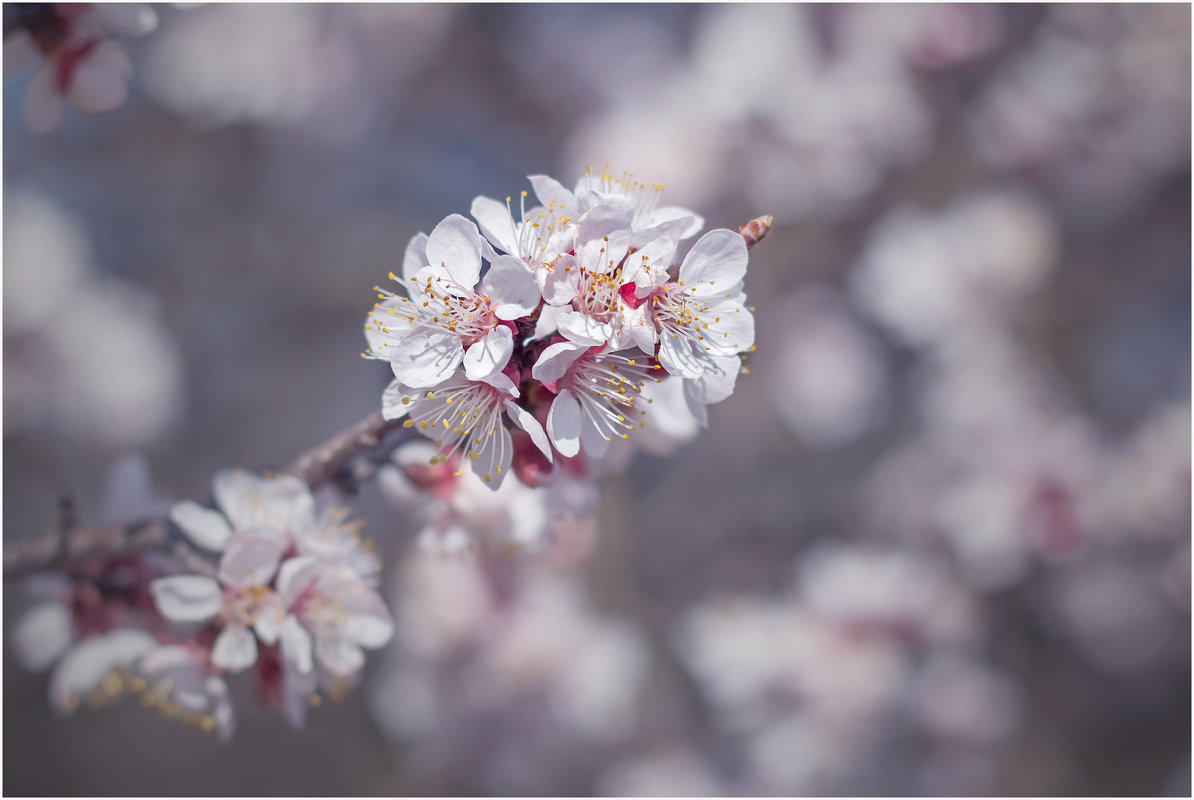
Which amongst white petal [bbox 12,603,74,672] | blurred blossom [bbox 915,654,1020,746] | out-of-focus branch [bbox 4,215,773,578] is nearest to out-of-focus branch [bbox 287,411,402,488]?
out-of-focus branch [bbox 4,215,773,578]

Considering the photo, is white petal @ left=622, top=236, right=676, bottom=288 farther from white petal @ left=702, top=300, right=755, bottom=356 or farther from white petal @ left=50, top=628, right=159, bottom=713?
white petal @ left=50, top=628, right=159, bottom=713

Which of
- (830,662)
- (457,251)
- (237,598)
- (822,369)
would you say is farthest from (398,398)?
(822,369)

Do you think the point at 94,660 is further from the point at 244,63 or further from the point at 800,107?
the point at 800,107

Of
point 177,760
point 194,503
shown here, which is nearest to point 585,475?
point 194,503

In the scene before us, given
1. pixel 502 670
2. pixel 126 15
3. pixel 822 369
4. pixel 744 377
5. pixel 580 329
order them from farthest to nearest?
pixel 744 377 → pixel 822 369 → pixel 502 670 → pixel 126 15 → pixel 580 329

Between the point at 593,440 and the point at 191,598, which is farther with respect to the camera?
the point at 191,598

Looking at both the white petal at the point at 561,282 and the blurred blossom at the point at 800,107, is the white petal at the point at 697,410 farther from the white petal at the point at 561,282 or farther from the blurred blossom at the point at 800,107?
the blurred blossom at the point at 800,107

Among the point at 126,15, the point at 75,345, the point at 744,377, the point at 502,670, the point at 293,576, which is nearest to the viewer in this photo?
the point at 293,576

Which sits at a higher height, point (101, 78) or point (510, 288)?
point (101, 78)
